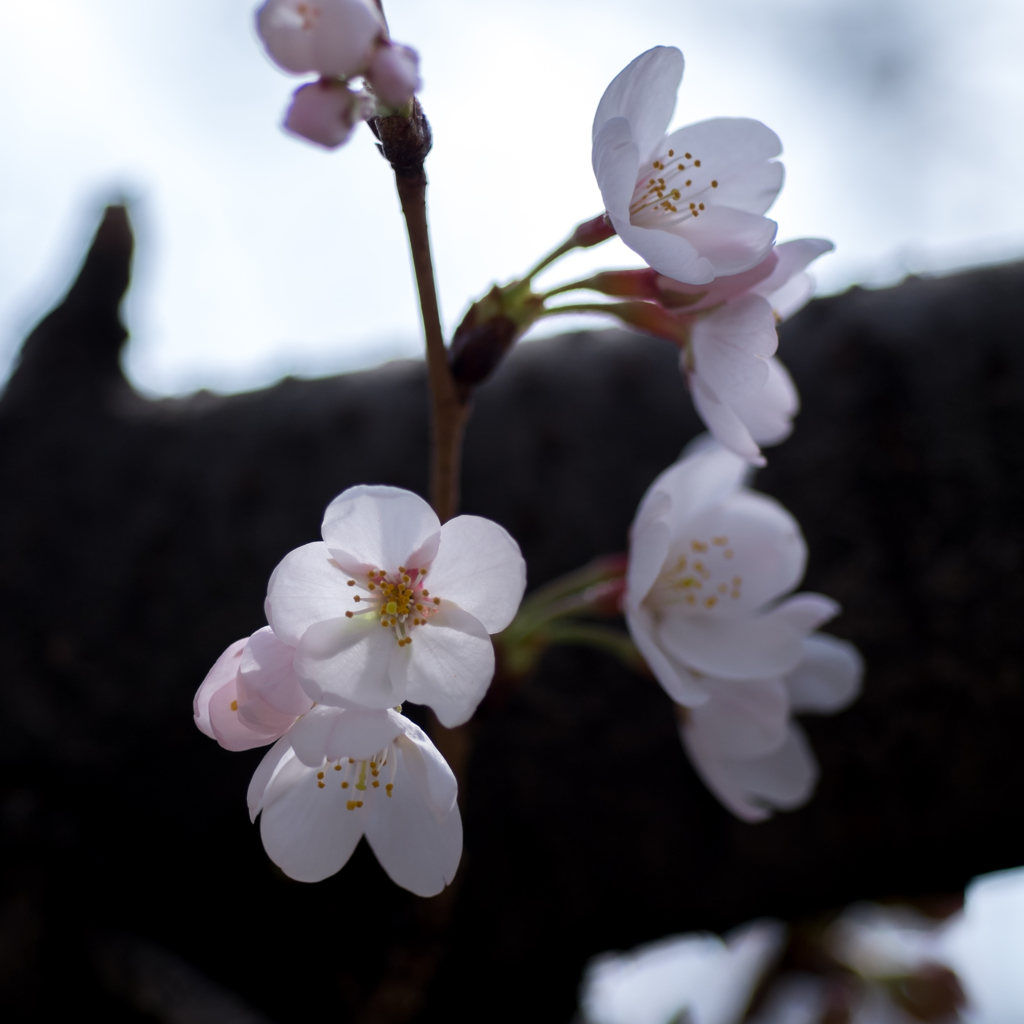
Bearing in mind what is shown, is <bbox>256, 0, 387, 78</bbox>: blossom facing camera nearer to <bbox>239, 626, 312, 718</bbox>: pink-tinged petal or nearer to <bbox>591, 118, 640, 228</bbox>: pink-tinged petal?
<bbox>591, 118, 640, 228</bbox>: pink-tinged petal

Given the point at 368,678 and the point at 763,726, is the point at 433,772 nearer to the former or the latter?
the point at 368,678

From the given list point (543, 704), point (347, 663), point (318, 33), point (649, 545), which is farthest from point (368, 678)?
point (543, 704)

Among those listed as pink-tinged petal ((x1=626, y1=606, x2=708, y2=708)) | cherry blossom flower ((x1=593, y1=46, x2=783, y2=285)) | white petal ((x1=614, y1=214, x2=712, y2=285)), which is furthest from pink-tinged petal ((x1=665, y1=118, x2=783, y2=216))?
pink-tinged petal ((x1=626, y1=606, x2=708, y2=708))

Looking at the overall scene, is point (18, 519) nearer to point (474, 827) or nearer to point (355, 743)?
point (474, 827)

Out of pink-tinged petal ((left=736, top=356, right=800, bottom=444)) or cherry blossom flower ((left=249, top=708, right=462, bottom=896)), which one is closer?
cherry blossom flower ((left=249, top=708, right=462, bottom=896))

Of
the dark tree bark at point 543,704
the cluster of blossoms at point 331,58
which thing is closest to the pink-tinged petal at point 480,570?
the cluster of blossoms at point 331,58

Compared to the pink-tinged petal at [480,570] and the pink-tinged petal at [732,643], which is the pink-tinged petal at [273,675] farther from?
the pink-tinged petal at [732,643]

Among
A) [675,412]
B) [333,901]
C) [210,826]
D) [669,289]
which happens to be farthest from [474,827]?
[669,289]
